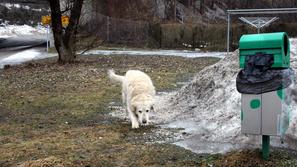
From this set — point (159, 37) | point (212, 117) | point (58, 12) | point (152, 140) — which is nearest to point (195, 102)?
point (212, 117)

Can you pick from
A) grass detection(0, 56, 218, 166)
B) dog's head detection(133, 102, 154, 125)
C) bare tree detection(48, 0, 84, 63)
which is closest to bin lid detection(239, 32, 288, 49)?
grass detection(0, 56, 218, 166)

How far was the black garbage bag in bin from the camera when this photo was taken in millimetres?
6254

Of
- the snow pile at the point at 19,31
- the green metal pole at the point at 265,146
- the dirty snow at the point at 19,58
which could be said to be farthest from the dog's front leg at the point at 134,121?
the snow pile at the point at 19,31

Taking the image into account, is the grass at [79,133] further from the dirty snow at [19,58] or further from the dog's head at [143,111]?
the dirty snow at [19,58]

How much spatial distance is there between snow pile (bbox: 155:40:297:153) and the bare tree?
12483mm

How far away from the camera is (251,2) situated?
48688 millimetres

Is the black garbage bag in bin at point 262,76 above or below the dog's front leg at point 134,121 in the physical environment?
above

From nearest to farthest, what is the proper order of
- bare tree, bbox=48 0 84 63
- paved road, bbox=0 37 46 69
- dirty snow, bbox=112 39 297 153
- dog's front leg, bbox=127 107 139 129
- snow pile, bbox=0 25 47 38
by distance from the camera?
dirty snow, bbox=112 39 297 153 < dog's front leg, bbox=127 107 139 129 < bare tree, bbox=48 0 84 63 < paved road, bbox=0 37 46 69 < snow pile, bbox=0 25 47 38

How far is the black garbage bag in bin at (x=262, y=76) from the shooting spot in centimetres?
625

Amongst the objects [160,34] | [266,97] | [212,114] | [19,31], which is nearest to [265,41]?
[266,97]

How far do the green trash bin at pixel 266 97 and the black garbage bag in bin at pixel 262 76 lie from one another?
15 millimetres

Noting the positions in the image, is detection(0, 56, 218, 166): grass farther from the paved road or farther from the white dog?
the paved road

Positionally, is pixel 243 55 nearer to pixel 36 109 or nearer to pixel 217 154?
pixel 217 154

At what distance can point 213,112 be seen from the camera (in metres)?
9.66
